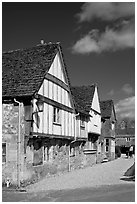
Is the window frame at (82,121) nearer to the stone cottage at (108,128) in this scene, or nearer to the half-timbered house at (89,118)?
Answer: the half-timbered house at (89,118)

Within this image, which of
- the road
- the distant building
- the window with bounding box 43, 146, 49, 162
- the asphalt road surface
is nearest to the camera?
the asphalt road surface

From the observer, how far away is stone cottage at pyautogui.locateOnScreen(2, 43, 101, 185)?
12961 millimetres

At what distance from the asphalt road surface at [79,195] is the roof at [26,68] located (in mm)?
4299

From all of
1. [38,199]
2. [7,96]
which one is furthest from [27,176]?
[7,96]

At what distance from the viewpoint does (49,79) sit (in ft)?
49.6

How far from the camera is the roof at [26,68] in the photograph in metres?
13.5

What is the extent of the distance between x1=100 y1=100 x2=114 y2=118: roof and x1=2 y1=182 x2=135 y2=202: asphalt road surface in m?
22.4

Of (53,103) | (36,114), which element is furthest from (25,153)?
(53,103)

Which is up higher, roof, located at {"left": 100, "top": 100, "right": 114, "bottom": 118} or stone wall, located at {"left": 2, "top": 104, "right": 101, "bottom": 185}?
roof, located at {"left": 100, "top": 100, "right": 114, "bottom": 118}

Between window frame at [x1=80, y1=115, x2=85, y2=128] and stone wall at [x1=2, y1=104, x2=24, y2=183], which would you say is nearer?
stone wall at [x1=2, y1=104, x2=24, y2=183]

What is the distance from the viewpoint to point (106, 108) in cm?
3578

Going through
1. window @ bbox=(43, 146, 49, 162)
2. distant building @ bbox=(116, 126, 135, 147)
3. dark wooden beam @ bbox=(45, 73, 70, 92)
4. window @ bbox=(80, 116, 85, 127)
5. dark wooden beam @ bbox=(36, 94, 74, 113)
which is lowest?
distant building @ bbox=(116, 126, 135, 147)

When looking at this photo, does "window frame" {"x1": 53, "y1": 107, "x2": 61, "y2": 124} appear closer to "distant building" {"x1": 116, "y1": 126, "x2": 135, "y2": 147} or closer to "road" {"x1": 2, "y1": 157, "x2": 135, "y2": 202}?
"road" {"x1": 2, "y1": 157, "x2": 135, "y2": 202}

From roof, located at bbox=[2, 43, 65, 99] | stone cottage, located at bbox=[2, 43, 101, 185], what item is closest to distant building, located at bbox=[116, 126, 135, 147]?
stone cottage, located at bbox=[2, 43, 101, 185]
